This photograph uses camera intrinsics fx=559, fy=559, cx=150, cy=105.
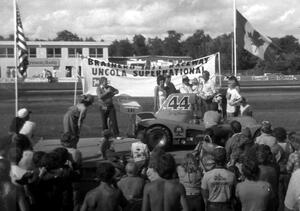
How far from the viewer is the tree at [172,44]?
145 metres

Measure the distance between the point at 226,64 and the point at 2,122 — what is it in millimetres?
86140

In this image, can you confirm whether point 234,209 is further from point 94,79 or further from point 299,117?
point 299,117

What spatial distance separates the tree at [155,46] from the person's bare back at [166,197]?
141634 millimetres

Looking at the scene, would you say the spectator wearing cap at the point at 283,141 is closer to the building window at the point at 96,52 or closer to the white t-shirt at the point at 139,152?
the white t-shirt at the point at 139,152

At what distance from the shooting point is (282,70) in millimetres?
93500

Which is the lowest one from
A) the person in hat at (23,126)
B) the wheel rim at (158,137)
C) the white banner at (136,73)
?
the wheel rim at (158,137)

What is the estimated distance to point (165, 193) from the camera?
17.9 ft

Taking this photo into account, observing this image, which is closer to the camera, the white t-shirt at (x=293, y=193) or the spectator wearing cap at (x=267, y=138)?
the white t-shirt at (x=293, y=193)

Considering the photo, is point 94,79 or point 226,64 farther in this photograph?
point 226,64

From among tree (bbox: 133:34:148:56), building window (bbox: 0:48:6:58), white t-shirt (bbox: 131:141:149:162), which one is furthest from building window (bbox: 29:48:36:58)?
white t-shirt (bbox: 131:141:149:162)

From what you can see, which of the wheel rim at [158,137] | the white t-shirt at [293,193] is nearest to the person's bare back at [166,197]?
the white t-shirt at [293,193]

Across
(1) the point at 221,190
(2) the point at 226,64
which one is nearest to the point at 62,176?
(1) the point at 221,190

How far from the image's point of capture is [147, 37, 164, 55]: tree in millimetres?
149500

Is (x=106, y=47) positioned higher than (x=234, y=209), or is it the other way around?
(x=106, y=47)
